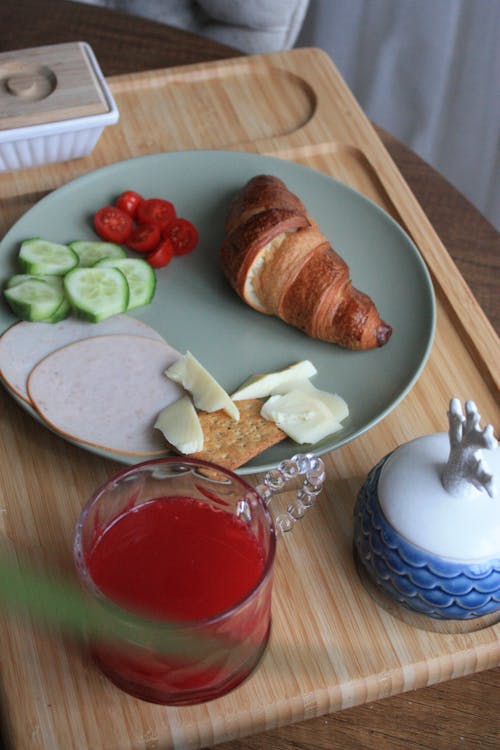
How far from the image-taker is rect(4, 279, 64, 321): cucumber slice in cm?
114

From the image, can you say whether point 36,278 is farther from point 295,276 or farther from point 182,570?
point 182,570

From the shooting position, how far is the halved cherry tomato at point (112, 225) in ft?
4.21

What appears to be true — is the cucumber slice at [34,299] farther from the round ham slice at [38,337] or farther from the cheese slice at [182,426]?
the cheese slice at [182,426]

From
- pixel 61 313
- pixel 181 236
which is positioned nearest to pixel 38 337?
pixel 61 313

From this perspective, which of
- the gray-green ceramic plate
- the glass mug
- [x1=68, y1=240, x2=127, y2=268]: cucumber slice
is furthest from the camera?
[x1=68, y1=240, x2=127, y2=268]: cucumber slice

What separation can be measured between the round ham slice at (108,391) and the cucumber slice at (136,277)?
0.10 metres

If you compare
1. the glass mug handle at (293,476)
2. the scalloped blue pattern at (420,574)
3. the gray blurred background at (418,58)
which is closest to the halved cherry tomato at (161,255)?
the glass mug handle at (293,476)

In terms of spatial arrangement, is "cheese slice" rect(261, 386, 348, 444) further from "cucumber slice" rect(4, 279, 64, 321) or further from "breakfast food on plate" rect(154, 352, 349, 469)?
"cucumber slice" rect(4, 279, 64, 321)

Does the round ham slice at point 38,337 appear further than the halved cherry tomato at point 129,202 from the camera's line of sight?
No

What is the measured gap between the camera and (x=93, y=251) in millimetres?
1260

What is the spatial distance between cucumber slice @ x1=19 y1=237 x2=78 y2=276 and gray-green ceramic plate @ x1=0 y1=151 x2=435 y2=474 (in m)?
0.03

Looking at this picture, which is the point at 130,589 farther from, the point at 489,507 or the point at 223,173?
the point at 223,173

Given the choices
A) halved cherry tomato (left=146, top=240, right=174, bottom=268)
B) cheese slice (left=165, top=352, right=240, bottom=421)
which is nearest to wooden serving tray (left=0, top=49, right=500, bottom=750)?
cheese slice (left=165, top=352, right=240, bottom=421)

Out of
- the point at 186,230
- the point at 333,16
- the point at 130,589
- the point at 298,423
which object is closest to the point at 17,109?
the point at 186,230
